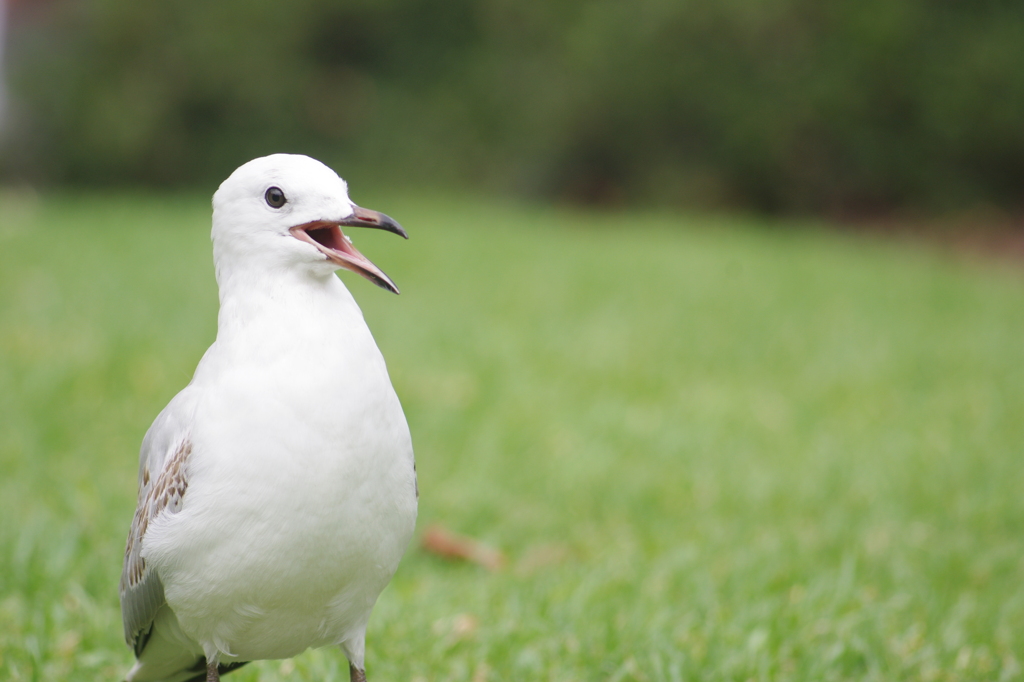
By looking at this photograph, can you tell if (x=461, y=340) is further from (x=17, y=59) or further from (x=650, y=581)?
(x=17, y=59)

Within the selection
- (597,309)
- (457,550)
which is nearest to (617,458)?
(457,550)

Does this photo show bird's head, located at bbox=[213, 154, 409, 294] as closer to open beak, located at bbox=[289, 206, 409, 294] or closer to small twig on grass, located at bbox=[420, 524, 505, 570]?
open beak, located at bbox=[289, 206, 409, 294]

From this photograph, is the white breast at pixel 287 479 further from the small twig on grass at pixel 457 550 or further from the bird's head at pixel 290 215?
the small twig on grass at pixel 457 550

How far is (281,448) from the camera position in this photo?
1.66m

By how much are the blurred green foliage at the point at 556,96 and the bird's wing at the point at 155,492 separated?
11626mm

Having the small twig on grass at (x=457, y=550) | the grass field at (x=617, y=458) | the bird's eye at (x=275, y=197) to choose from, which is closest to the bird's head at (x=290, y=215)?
the bird's eye at (x=275, y=197)

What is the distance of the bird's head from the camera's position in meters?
1.74

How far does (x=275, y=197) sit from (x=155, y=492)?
2.04ft

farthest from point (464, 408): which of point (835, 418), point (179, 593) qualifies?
point (179, 593)

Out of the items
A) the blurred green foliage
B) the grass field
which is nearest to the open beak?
the grass field

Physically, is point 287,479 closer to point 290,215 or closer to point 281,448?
point 281,448

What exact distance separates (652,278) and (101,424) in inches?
192

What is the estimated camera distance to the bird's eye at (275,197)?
5.78ft

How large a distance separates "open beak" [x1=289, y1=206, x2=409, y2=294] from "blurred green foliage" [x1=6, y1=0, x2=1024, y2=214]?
37.5ft
